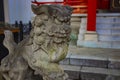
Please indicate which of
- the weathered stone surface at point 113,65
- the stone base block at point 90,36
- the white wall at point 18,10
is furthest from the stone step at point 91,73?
the white wall at point 18,10

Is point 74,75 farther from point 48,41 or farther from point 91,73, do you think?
point 48,41

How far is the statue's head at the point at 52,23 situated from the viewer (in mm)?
1459

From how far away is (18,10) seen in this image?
9.25 m

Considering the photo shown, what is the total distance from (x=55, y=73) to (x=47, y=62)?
0.10 meters

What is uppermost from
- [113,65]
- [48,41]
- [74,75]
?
[48,41]

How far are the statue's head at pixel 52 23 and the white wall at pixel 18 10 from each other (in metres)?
6.67

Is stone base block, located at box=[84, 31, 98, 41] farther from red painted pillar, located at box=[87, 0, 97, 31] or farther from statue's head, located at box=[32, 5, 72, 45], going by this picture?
statue's head, located at box=[32, 5, 72, 45]

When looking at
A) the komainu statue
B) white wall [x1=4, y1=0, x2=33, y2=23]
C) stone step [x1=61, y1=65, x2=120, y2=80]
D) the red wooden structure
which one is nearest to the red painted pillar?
the red wooden structure

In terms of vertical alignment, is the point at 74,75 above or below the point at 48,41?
below

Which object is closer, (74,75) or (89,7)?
(74,75)

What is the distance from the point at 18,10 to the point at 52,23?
8082mm

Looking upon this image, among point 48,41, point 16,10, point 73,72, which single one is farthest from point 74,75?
point 16,10

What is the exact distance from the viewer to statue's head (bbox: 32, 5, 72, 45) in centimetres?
146

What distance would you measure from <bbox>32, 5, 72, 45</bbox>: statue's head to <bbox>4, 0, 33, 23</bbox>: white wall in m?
6.67
